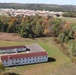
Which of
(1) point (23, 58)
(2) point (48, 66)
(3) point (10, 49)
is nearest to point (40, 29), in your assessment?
(3) point (10, 49)

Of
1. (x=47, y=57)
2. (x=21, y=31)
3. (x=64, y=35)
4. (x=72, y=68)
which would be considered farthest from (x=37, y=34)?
(x=72, y=68)

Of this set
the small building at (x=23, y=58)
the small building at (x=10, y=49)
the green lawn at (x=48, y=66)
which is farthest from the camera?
the small building at (x=10, y=49)

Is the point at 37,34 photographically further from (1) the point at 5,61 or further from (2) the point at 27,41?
(1) the point at 5,61

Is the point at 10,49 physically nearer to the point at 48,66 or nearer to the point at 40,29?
the point at 48,66

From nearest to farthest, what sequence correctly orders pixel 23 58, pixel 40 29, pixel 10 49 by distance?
1. pixel 23 58
2. pixel 10 49
3. pixel 40 29

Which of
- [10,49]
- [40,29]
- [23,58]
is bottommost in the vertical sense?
[10,49]

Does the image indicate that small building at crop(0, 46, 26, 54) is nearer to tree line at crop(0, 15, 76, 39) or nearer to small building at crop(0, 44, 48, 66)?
small building at crop(0, 44, 48, 66)

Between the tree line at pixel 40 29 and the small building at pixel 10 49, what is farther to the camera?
the tree line at pixel 40 29

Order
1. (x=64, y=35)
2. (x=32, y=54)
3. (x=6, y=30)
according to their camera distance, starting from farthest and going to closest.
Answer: (x=6, y=30)
(x=64, y=35)
(x=32, y=54)

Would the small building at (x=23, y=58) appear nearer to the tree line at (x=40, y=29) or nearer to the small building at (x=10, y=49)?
the small building at (x=10, y=49)

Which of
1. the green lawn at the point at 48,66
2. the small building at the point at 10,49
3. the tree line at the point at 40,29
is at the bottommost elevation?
the green lawn at the point at 48,66

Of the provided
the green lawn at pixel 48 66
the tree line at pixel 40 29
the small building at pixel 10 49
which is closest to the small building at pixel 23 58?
the green lawn at pixel 48 66
